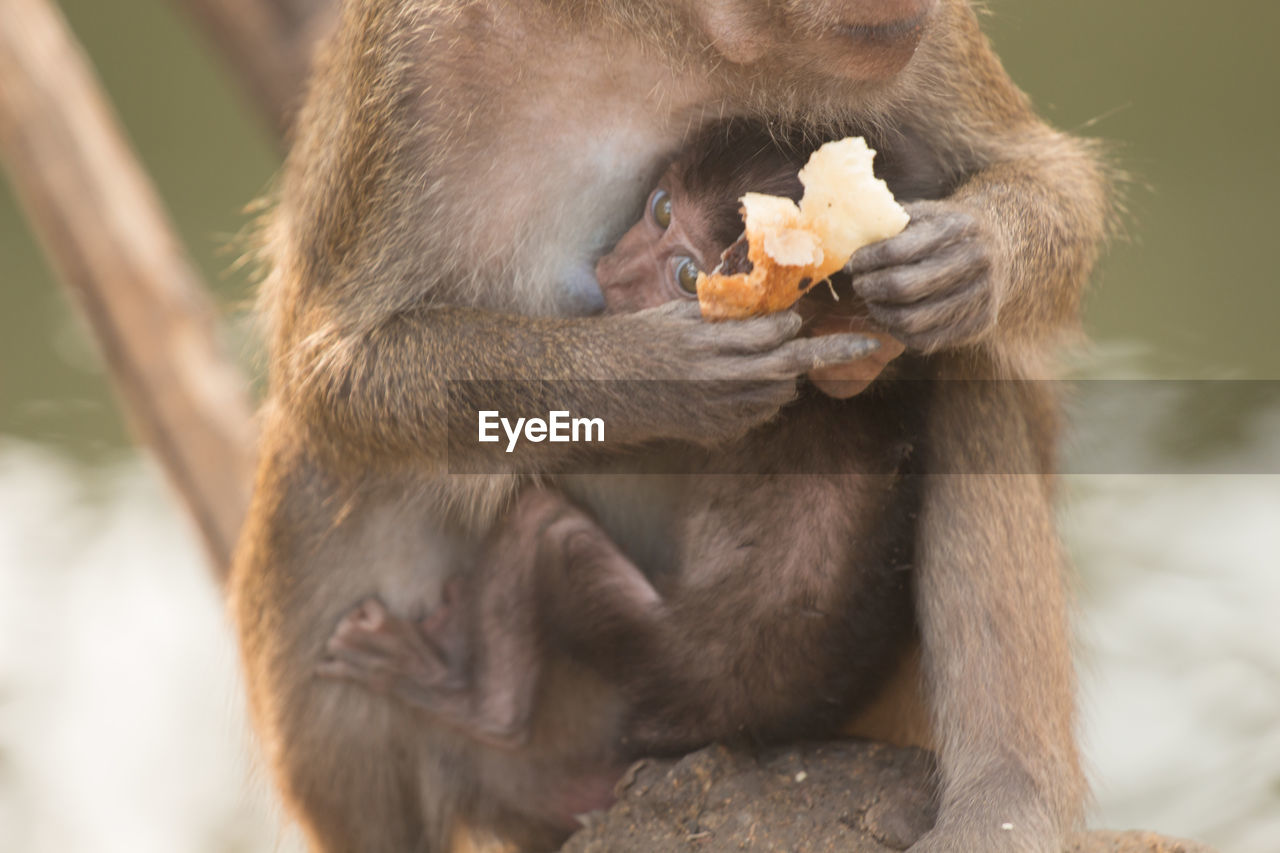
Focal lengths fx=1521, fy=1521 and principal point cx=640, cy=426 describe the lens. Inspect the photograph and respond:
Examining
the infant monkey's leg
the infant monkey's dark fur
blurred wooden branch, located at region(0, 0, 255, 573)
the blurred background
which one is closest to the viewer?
the infant monkey's dark fur

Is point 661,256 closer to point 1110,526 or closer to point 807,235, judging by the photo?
point 807,235

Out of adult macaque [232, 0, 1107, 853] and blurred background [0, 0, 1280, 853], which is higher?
adult macaque [232, 0, 1107, 853]

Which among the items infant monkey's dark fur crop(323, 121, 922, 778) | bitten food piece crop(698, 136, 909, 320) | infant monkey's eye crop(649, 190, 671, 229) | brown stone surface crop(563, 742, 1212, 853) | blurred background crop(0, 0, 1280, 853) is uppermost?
bitten food piece crop(698, 136, 909, 320)

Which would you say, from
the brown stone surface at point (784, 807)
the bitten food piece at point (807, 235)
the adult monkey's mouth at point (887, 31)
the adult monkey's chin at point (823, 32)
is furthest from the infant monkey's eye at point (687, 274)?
the brown stone surface at point (784, 807)

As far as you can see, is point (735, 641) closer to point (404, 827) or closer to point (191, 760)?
point (404, 827)

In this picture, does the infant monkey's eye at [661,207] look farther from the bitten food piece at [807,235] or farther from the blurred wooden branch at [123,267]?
the blurred wooden branch at [123,267]

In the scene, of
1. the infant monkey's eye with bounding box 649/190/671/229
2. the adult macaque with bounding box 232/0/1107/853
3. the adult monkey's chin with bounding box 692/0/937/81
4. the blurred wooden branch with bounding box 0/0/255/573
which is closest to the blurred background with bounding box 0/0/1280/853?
the blurred wooden branch with bounding box 0/0/255/573

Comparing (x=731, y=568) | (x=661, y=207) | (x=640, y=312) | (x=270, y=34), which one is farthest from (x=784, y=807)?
(x=270, y=34)

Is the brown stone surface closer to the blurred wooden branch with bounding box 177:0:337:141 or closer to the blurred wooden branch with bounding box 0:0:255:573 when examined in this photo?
the blurred wooden branch with bounding box 0:0:255:573
